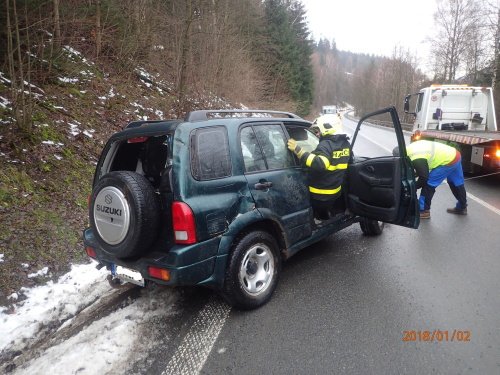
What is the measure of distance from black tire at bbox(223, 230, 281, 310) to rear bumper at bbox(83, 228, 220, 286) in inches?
6.9

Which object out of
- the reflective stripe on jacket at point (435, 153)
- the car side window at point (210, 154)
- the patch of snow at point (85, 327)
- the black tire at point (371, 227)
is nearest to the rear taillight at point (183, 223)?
the car side window at point (210, 154)

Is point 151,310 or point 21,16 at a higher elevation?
point 21,16

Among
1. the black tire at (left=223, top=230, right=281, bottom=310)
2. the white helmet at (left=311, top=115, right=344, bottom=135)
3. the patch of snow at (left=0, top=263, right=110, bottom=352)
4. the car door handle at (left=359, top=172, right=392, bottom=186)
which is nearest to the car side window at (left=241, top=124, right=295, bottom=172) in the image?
the white helmet at (left=311, top=115, right=344, bottom=135)

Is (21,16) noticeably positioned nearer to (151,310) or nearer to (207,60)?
(151,310)

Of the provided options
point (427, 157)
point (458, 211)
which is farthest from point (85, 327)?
point (458, 211)

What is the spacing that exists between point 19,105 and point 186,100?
286 inches

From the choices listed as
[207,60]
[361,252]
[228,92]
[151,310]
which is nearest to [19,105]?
[151,310]

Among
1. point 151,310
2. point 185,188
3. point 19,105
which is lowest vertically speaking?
point 151,310

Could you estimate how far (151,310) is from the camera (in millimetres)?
3273

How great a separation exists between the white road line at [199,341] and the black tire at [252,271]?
0.70 feet

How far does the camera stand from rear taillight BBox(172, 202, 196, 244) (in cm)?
275

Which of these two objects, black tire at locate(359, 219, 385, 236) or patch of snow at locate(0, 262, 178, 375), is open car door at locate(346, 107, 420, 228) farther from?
patch of snow at locate(0, 262, 178, 375)

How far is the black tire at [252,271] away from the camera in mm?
3051
